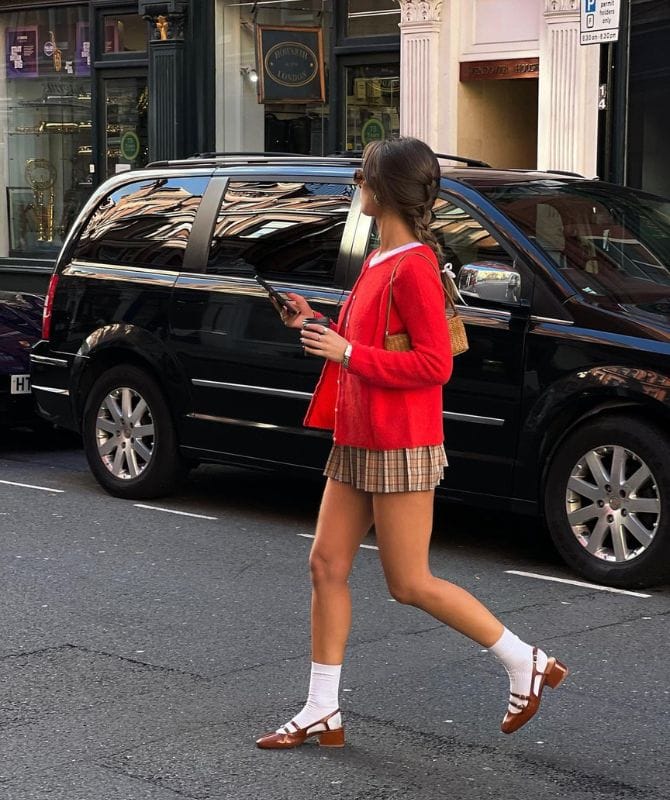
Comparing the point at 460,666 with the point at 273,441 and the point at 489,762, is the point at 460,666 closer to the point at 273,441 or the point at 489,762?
the point at 489,762

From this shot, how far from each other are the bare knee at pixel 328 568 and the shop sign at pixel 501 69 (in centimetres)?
1116

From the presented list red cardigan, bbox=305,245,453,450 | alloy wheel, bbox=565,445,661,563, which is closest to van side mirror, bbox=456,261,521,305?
alloy wheel, bbox=565,445,661,563

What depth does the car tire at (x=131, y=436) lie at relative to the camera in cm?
894

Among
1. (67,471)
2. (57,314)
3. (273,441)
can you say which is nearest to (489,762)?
(273,441)

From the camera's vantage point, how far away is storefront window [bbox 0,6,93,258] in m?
19.7

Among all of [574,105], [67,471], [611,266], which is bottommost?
[67,471]

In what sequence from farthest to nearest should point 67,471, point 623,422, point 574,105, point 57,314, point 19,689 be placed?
point 574,105
point 67,471
point 57,314
point 623,422
point 19,689

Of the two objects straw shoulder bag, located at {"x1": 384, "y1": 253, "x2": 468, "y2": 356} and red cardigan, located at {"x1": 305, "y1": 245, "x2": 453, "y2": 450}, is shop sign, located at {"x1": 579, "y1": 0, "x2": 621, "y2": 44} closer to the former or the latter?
straw shoulder bag, located at {"x1": 384, "y1": 253, "x2": 468, "y2": 356}

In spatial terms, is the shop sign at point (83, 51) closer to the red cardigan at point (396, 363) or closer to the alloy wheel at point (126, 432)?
the alloy wheel at point (126, 432)

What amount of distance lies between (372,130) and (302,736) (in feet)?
41.8

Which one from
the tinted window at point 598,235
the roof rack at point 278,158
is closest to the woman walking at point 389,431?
the tinted window at point 598,235

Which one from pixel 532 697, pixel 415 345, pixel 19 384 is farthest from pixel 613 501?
pixel 19 384

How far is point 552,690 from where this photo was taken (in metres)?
5.46

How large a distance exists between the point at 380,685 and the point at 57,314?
4.72m
